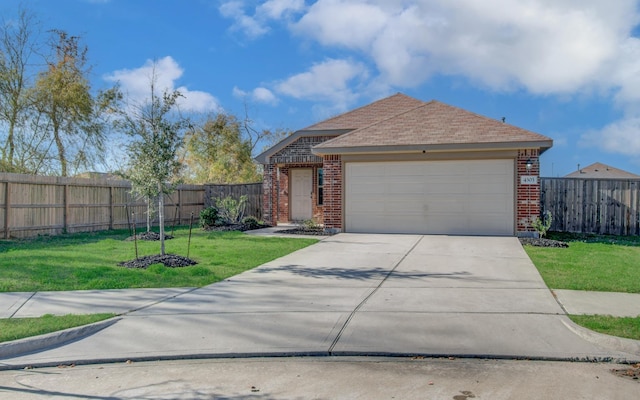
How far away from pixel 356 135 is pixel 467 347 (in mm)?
12319

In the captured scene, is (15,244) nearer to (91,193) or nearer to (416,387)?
(91,193)

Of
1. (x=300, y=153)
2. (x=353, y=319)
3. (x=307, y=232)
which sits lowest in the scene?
(x=353, y=319)

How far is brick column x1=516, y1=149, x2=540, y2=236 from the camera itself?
591 inches

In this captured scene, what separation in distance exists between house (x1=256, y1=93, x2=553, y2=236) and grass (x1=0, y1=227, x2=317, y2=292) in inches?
107

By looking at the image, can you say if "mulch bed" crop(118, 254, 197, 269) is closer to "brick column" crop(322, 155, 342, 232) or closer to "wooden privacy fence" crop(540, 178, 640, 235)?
"brick column" crop(322, 155, 342, 232)

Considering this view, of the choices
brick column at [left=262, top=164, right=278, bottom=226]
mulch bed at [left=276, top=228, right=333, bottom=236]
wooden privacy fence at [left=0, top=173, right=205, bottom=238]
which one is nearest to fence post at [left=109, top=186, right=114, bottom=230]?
wooden privacy fence at [left=0, top=173, right=205, bottom=238]

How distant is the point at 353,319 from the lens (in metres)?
6.29

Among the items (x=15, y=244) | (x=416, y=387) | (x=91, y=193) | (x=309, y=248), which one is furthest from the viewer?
(x=91, y=193)

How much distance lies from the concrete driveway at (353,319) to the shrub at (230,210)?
10.8 m

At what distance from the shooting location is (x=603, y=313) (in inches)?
255

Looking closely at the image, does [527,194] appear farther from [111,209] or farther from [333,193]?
[111,209]

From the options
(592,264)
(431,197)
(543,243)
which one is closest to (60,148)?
(431,197)

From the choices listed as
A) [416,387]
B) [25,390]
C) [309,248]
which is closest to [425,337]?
[416,387]

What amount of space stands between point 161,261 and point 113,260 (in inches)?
51.3
